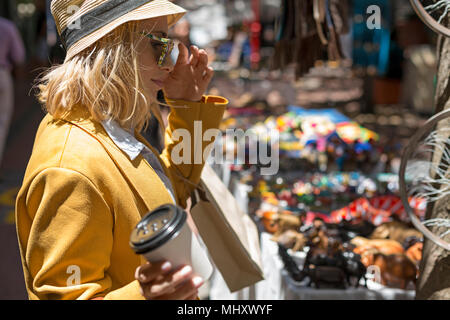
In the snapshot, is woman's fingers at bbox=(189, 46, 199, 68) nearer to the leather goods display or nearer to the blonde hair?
the blonde hair

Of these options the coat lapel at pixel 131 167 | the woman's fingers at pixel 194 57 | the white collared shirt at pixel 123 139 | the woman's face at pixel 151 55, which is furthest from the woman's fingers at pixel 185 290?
the woman's fingers at pixel 194 57

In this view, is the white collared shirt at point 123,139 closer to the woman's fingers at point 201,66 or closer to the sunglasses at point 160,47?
the sunglasses at point 160,47

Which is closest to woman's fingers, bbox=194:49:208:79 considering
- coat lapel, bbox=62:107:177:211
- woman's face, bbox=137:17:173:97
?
woman's face, bbox=137:17:173:97

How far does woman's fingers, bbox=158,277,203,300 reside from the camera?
109 cm

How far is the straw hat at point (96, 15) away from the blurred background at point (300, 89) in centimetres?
29

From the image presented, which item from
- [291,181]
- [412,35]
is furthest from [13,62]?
[412,35]

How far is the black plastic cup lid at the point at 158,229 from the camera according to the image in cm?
100

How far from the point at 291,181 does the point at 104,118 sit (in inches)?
102

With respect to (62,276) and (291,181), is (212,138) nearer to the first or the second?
(62,276)

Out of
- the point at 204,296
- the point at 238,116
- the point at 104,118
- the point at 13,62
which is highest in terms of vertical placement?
the point at 104,118

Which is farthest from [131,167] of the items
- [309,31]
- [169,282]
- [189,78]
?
[309,31]

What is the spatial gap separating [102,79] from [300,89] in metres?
11.1
